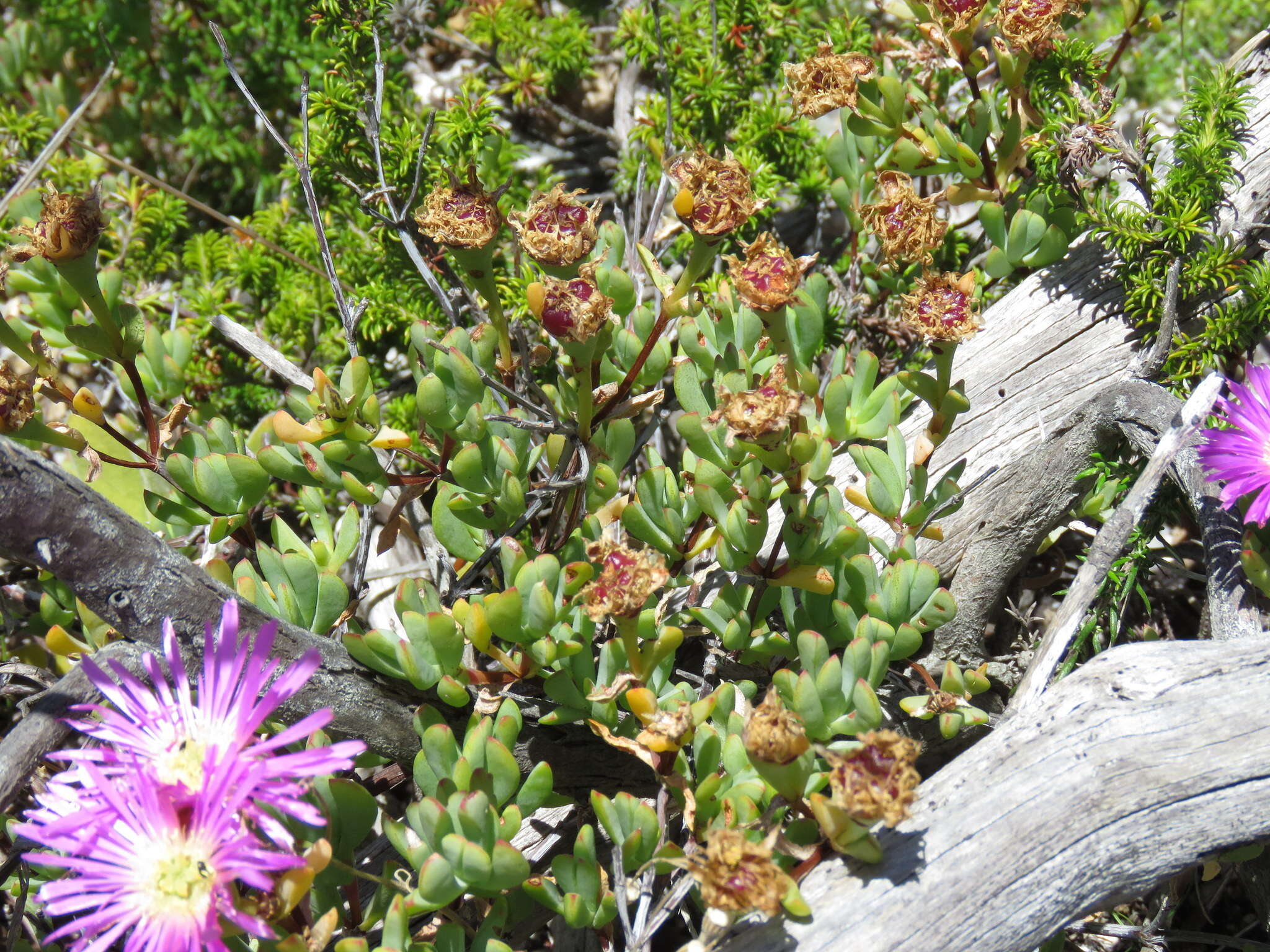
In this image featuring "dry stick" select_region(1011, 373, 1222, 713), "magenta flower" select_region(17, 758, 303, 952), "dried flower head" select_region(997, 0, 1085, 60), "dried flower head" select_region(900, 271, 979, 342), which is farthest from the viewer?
"dried flower head" select_region(997, 0, 1085, 60)

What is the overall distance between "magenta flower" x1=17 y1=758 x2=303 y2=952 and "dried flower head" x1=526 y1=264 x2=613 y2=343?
668 millimetres

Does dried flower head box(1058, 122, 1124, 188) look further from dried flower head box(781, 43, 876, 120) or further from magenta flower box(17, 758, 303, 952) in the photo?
magenta flower box(17, 758, 303, 952)

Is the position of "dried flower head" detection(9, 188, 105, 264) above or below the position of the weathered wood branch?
above

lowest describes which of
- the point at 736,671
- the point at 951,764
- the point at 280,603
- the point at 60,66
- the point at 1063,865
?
the point at 1063,865

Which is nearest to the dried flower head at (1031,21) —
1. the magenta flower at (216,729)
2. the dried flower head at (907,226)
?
the dried flower head at (907,226)

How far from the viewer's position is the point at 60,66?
3.01 m

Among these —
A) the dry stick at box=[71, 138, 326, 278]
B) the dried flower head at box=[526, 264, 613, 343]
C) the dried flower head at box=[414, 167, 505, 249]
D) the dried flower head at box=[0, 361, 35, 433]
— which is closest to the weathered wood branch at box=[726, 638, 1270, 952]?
the dried flower head at box=[526, 264, 613, 343]

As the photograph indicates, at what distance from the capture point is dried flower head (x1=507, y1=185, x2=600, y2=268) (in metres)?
1.39


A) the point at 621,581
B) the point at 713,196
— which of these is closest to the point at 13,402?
the point at 621,581

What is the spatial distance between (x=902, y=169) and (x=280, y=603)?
1435 mm

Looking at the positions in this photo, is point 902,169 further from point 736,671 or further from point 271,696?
point 271,696

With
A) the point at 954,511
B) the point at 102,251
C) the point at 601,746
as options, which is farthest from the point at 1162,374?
the point at 102,251

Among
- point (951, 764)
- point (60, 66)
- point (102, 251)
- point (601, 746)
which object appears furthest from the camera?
point (60, 66)

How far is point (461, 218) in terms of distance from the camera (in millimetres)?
1454
